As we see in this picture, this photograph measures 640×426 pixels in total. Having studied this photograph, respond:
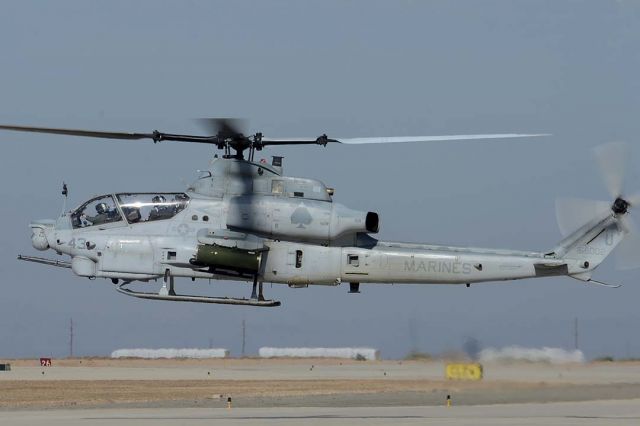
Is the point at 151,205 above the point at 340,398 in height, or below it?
above

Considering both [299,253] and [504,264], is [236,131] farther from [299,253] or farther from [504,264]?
[504,264]

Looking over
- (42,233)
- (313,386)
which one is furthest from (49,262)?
(313,386)

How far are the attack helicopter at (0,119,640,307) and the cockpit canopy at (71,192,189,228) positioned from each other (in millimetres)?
31

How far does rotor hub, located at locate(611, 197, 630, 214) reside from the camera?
3941 centimetres

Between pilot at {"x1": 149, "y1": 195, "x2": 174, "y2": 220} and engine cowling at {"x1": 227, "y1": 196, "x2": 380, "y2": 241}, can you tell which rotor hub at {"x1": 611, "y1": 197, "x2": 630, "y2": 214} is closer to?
engine cowling at {"x1": 227, "y1": 196, "x2": 380, "y2": 241}

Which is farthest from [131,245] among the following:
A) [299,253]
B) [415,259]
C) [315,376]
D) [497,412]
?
[315,376]

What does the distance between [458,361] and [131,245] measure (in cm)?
1341

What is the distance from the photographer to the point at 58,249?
40.7 metres

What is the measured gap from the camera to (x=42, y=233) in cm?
4094

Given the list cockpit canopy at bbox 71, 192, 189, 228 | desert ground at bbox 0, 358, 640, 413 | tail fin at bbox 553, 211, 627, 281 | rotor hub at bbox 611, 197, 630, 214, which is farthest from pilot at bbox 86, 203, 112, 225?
rotor hub at bbox 611, 197, 630, 214

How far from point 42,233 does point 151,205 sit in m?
3.88

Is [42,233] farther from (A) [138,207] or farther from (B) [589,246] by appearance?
(B) [589,246]

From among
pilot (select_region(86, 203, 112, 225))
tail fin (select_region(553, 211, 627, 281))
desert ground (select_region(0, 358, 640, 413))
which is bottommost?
desert ground (select_region(0, 358, 640, 413))

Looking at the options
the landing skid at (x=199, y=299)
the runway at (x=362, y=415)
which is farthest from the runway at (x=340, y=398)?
the landing skid at (x=199, y=299)
